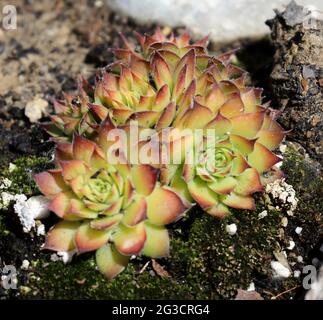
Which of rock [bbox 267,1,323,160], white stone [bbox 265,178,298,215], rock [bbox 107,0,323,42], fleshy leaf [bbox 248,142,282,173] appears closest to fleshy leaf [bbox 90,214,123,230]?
fleshy leaf [bbox 248,142,282,173]

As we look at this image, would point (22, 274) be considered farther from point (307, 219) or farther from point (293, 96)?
point (293, 96)

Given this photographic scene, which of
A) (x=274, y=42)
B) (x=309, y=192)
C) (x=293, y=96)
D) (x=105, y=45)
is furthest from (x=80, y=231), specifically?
(x=105, y=45)

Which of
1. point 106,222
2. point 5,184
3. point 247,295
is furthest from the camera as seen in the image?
point 5,184

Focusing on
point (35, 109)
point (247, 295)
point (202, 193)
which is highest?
point (35, 109)

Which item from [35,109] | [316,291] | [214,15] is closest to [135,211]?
[316,291]

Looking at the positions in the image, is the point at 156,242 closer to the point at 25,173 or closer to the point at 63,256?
the point at 63,256

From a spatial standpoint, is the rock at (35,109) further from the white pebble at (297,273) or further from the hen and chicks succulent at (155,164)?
the white pebble at (297,273)
